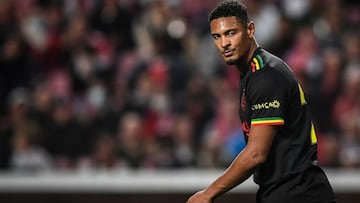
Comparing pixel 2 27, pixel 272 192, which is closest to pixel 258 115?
pixel 272 192

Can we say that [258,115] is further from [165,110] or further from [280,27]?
[280,27]

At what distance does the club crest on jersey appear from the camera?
3.74 m

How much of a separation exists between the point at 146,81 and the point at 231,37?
520 cm

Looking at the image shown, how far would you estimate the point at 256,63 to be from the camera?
12.4 feet

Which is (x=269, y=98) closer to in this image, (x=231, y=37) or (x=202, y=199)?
(x=231, y=37)

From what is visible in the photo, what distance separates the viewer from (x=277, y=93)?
3639 millimetres

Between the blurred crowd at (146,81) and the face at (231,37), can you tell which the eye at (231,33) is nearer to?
the face at (231,37)

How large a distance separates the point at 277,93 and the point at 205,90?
16.2 ft

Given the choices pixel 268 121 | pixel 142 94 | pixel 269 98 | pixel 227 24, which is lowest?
pixel 268 121

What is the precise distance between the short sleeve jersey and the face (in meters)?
0.10

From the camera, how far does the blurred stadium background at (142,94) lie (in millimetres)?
7461

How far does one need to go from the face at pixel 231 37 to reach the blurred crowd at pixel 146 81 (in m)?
3.96

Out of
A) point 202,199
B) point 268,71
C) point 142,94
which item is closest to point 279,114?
point 268,71

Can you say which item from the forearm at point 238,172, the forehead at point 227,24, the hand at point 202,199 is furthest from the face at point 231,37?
the hand at point 202,199
